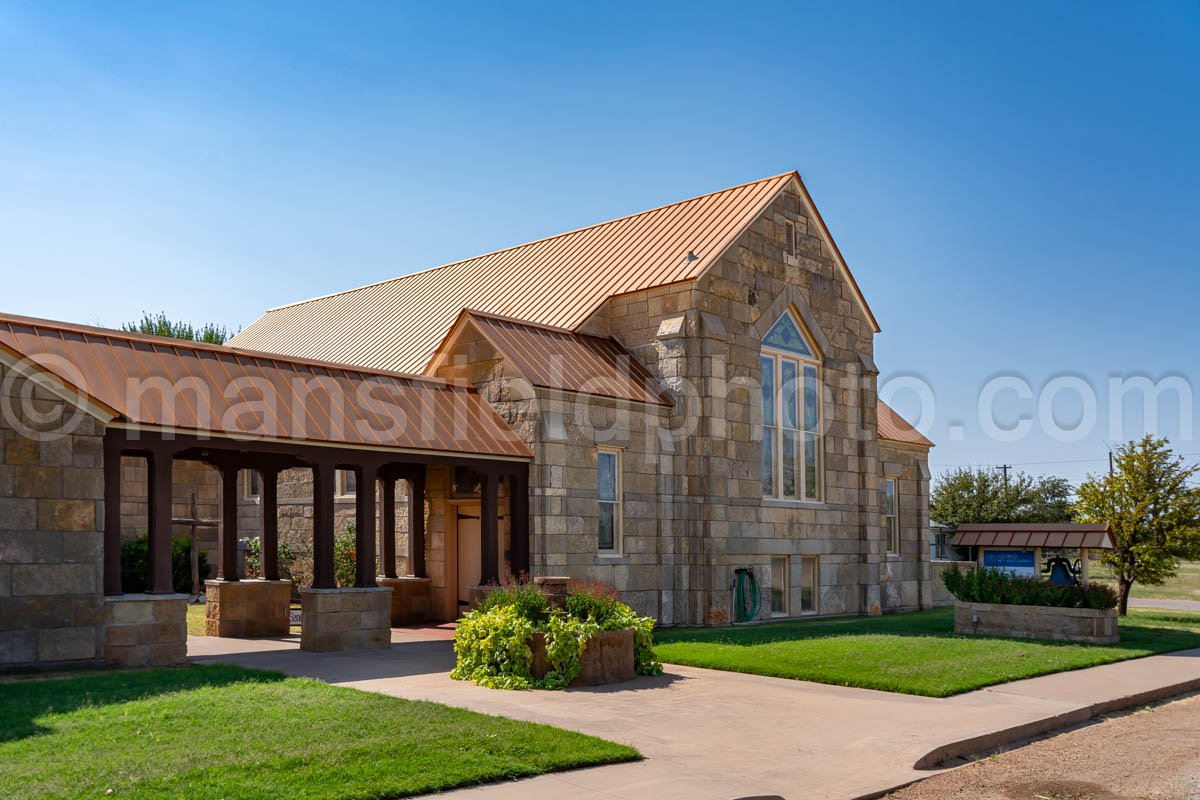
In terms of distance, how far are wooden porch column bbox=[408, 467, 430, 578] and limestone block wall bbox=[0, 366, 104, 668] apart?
853 centimetres

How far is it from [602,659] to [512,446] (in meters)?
5.78

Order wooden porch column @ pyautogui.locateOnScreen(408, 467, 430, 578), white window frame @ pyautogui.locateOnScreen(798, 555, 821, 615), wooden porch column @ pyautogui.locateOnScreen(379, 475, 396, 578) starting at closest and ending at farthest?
wooden porch column @ pyautogui.locateOnScreen(408, 467, 430, 578)
wooden porch column @ pyautogui.locateOnScreen(379, 475, 396, 578)
white window frame @ pyautogui.locateOnScreen(798, 555, 821, 615)

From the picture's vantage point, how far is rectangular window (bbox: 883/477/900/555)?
2936cm

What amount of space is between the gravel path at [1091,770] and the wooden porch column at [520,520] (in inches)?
376

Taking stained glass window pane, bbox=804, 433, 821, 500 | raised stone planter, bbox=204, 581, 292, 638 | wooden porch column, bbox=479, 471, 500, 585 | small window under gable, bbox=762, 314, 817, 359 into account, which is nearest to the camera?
wooden porch column, bbox=479, 471, 500, 585

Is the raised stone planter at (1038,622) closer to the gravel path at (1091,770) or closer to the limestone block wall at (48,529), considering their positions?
the gravel path at (1091,770)

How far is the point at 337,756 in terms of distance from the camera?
8.70 metres

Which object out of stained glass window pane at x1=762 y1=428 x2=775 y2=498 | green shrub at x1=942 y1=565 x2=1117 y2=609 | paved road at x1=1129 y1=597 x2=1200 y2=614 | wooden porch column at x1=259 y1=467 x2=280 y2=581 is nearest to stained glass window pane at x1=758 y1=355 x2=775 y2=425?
stained glass window pane at x1=762 y1=428 x2=775 y2=498

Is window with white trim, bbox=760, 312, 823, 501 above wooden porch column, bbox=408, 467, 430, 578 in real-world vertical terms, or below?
above

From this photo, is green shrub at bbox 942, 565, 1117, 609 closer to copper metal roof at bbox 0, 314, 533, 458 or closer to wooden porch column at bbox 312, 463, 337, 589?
copper metal roof at bbox 0, 314, 533, 458

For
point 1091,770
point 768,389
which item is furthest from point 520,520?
point 1091,770

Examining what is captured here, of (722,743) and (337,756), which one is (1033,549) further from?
(337,756)

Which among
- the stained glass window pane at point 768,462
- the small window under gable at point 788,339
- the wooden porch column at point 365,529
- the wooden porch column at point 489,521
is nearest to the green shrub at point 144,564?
the wooden porch column at point 489,521

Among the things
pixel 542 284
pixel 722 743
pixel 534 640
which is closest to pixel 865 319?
pixel 542 284
